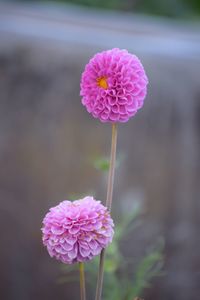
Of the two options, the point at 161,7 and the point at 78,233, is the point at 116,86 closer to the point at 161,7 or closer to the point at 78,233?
the point at 78,233

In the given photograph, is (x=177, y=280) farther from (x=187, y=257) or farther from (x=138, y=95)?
(x=138, y=95)

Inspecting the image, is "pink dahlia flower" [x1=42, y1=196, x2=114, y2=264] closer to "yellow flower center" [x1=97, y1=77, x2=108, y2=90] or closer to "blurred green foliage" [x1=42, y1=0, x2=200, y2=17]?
"yellow flower center" [x1=97, y1=77, x2=108, y2=90]

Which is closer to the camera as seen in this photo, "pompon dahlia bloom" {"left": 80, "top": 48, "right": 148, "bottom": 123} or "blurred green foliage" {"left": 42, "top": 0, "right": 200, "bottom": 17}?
"pompon dahlia bloom" {"left": 80, "top": 48, "right": 148, "bottom": 123}

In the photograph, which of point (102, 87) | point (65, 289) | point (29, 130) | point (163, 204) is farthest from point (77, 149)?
point (102, 87)

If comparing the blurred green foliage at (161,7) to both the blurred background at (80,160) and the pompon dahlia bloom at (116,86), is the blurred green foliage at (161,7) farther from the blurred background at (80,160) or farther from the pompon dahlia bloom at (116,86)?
the pompon dahlia bloom at (116,86)

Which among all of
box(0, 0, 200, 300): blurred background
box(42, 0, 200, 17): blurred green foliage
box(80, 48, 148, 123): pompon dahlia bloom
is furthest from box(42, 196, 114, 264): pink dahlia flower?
box(42, 0, 200, 17): blurred green foliage

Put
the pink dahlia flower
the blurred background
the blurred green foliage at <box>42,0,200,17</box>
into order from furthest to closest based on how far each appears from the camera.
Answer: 1. the blurred green foliage at <box>42,0,200,17</box>
2. the blurred background
3. the pink dahlia flower

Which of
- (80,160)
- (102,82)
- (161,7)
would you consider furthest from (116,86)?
(161,7)
